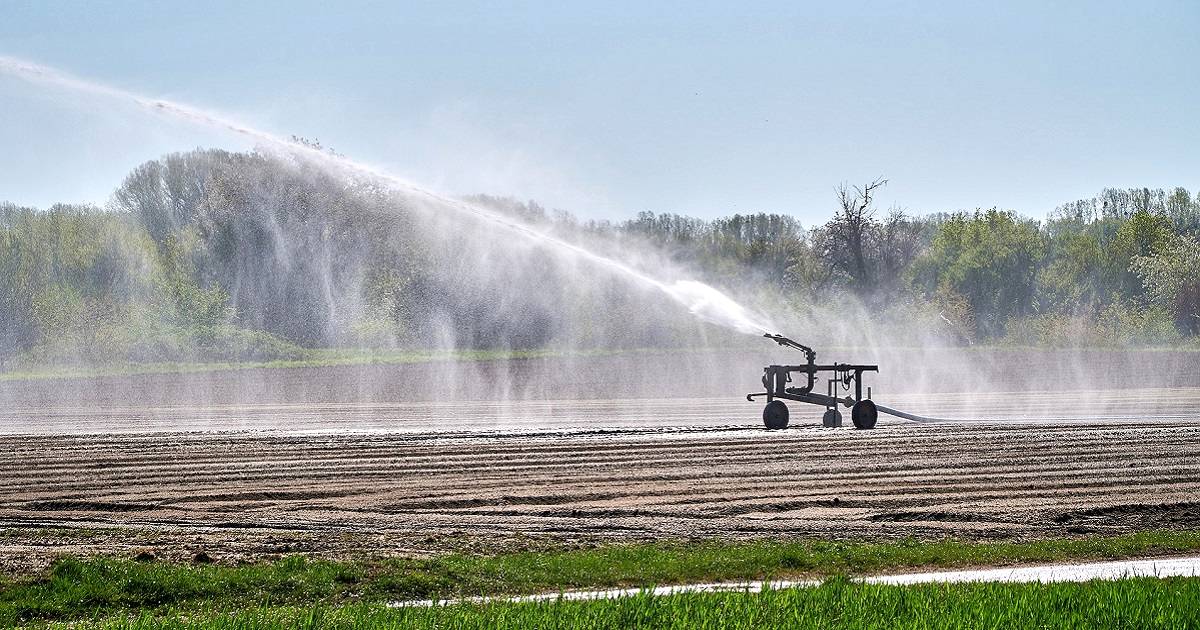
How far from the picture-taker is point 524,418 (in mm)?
43719

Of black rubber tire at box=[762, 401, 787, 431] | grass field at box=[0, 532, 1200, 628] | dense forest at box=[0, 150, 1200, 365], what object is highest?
dense forest at box=[0, 150, 1200, 365]

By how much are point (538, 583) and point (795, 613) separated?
3477 mm

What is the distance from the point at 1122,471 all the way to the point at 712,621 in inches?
635

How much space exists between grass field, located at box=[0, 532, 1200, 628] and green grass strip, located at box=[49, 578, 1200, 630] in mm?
31

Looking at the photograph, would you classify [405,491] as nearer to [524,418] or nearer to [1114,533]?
[1114,533]

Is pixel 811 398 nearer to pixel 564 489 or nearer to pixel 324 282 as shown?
pixel 564 489

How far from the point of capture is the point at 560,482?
23.8 metres

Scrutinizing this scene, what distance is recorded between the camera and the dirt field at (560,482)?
1798cm

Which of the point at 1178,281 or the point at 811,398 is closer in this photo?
the point at 811,398

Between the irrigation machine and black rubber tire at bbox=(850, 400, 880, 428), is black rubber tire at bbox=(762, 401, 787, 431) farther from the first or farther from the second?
black rubber tire at bbox=(850, 400, 880, 428)

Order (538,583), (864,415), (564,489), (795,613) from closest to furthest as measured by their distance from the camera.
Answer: (795,613)
(538,583)
(564,489)
(864,415)

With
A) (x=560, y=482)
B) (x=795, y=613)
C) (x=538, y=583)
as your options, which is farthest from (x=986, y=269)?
(x=795, y=613)

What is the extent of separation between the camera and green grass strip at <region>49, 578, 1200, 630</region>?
36.3 feet

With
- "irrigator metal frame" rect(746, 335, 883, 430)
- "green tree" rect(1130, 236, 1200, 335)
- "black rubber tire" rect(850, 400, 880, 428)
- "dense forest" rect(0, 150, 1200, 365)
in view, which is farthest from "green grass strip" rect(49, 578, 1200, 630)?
"green tree" rect(1130, 236, 1200, 335)
